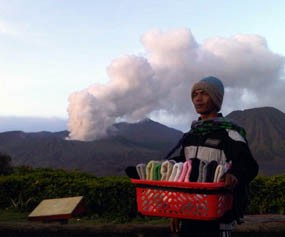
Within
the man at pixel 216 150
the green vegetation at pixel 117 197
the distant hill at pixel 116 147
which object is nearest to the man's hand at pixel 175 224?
the man at pixel 216 150

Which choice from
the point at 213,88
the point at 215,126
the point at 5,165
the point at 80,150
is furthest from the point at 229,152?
the point at 80,150

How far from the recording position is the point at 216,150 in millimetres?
2965

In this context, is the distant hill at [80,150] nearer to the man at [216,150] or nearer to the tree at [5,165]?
the tree at [5,165]

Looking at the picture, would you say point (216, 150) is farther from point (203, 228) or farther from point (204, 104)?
point (203, 228)

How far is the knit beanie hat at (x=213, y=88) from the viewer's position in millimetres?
3094

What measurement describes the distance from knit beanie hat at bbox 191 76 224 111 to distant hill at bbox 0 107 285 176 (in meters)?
38.7

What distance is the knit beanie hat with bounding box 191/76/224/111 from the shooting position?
309 cm

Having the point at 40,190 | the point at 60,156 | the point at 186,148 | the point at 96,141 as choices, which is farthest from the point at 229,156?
the point at 96,141

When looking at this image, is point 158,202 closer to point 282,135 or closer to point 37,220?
point 37,220

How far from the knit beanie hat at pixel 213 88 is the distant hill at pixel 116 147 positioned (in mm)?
38655

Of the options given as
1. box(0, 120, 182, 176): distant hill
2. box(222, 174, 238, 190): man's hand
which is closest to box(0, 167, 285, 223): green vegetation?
box(222, 174, 238, 190): man's hand

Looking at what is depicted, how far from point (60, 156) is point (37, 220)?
139 ft

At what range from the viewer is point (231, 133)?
9.70ft

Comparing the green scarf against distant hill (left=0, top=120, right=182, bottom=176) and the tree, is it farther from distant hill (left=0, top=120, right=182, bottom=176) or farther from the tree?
distant hill (left=0, top=120, right=182, bottom=176)
